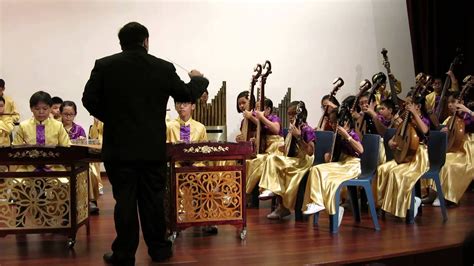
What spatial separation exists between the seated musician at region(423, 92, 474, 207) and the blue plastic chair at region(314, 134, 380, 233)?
4.15 ft

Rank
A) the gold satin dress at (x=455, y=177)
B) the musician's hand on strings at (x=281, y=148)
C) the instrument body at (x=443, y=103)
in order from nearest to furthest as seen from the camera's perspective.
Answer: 1. the musician's hand on strings at (x=281, y=148)
2. the gold satin dress at (x=455, y=177)
3. the instrument body at (x=443, y=103)

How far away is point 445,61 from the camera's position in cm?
905

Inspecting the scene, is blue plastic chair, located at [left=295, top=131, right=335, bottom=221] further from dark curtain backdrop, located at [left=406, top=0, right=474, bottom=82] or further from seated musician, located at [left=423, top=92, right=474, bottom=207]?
dark curtain backdrop, located at [left=406, top=0, right=474, bottom=82]

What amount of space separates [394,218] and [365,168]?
1.92 feet

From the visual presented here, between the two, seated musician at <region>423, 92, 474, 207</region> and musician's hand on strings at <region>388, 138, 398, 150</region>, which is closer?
musician's hand on strings at <region>388, 138, 398, 150</region>

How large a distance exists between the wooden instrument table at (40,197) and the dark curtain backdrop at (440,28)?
644cm

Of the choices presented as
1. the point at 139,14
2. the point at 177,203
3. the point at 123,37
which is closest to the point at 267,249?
the point at 177,203

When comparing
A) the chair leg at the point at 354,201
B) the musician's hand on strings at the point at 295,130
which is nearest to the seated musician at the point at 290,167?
the musician's hand on strings at the point at 295,130

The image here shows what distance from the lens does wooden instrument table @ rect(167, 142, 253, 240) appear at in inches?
163

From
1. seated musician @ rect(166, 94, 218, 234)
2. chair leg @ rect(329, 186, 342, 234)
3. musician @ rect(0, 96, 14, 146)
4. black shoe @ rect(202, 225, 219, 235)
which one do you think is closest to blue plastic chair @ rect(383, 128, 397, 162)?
chair leg @ rect(329, 186, 342, 234)

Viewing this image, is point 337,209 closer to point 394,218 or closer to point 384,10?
point 394,218

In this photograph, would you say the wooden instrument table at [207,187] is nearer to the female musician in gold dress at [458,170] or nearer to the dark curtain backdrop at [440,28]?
the female musician in gold dress at [458,170]

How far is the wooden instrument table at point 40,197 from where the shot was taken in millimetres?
4016

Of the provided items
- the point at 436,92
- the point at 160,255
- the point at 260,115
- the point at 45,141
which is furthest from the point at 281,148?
the point at 436,92
